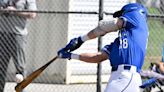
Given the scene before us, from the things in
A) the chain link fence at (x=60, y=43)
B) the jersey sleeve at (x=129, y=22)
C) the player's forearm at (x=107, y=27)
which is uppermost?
the jersey sleeve at (x=129, y=22)

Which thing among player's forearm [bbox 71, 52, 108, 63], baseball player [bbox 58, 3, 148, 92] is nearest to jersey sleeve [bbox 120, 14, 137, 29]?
baseball player [bbox 58, 3, 148, 92]

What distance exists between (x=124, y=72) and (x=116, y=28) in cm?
50

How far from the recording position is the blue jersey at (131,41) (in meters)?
5.79

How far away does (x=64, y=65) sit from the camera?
11.0m

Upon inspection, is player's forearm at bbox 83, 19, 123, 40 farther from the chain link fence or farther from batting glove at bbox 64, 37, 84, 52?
the chain link fence

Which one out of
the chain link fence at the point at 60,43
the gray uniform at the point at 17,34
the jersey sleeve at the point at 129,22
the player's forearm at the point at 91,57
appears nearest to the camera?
the jersey sleeve at the point at 129,22

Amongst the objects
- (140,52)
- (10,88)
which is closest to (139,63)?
(140,52)

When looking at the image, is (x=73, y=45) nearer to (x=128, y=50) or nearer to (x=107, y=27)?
(x=107, y=27)

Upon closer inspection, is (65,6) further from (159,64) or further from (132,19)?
(132,19)

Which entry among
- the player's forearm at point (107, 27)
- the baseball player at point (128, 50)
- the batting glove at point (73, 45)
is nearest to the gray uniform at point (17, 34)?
the batting glove at point (73, 45)

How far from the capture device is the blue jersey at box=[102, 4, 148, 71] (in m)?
5.79

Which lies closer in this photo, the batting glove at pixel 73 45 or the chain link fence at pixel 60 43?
the batting glove at pixel 73 45

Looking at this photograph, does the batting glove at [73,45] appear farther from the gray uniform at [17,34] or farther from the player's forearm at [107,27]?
the gray uniform at [17,34]

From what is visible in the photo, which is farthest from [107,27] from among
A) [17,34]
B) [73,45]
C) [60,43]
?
[60,43]
